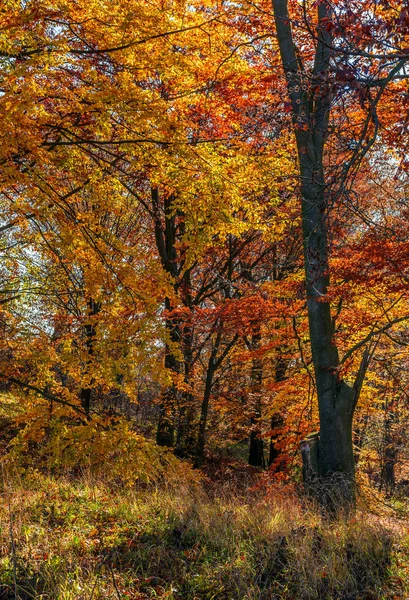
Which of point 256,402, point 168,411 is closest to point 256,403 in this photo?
point 256,402

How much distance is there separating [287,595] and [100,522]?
2048 millimetres

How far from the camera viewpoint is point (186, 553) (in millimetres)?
4602

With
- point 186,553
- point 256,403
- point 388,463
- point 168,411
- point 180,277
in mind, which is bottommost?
point 186,553

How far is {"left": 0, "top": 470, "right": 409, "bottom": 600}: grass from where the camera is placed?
12.9ft

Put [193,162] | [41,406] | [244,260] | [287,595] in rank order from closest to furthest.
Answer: [287,595]
[193,162]
[41,406]
[244,260]

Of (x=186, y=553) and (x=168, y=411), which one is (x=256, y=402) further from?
(x=186, y=553)

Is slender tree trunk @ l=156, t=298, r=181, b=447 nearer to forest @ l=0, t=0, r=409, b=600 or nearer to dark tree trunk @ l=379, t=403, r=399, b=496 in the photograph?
forest @ l=0, t=0, r=409, b=600

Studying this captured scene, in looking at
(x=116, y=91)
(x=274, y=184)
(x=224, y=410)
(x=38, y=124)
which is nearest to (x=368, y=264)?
(x=274, y=184)

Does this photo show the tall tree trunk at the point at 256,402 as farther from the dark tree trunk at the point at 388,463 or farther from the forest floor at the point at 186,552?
the forest floor at the point at 186,552

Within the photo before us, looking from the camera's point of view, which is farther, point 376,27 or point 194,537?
point 194,537

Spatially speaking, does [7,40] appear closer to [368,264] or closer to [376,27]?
[376,27]

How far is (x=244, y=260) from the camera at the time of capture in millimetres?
15039

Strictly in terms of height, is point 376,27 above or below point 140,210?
below

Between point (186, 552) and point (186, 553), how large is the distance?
2 centimetres
